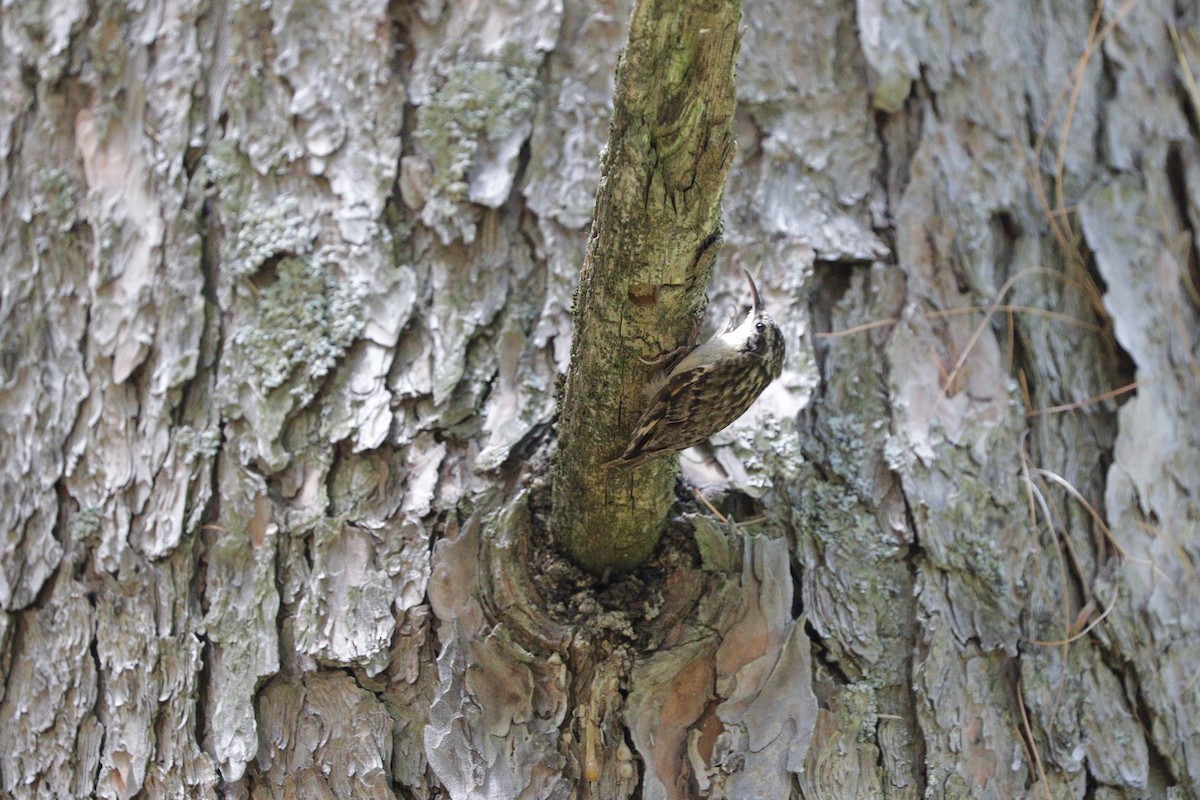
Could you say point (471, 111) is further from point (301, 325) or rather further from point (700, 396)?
point (700, 396)

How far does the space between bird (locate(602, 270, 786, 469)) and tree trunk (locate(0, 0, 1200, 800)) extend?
82 millimetres

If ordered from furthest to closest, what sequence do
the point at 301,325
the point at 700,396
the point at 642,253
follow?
the point at 301,325 < the point at 700,396 < the point at 642,253

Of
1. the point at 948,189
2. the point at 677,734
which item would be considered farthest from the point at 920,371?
the point at 677,734

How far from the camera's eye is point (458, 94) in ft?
6.88

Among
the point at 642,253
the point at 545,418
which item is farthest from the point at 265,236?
the point at 642,253

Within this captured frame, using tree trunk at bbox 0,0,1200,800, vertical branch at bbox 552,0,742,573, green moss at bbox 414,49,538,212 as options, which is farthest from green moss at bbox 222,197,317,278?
vertical branch at bbox 552,0,742,573

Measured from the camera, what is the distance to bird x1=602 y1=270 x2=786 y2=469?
1434 millimetres

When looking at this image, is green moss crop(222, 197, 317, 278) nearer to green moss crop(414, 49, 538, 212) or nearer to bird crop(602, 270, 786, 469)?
green moss crop(414, 49, 538, 212)

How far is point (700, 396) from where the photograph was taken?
148 centimetres

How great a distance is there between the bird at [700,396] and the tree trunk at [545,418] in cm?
8

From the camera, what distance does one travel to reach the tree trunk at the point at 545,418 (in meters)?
1.66

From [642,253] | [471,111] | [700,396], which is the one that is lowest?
[700,396]

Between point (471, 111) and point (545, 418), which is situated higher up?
point (471, 111)

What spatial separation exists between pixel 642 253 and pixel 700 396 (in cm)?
25
